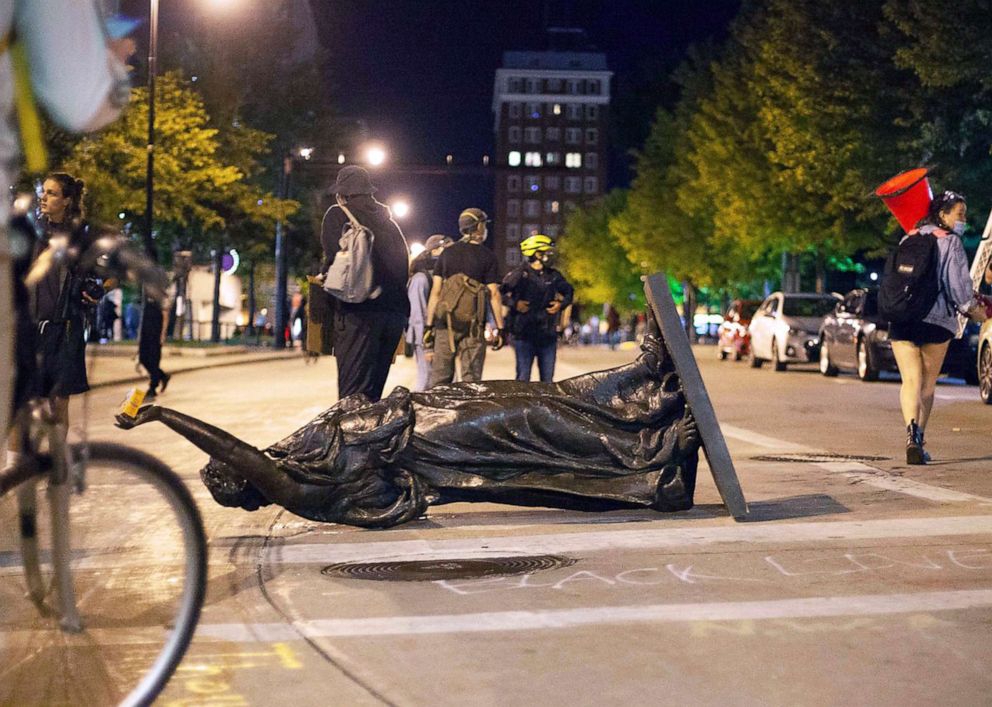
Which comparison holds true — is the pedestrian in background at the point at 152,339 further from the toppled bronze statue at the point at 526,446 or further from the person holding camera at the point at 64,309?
the toppled bronze statue at the point at 526,446

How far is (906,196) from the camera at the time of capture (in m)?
13.0

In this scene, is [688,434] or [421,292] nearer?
[688,434]

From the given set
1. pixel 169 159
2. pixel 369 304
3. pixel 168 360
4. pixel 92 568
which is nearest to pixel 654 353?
pixel 369 304

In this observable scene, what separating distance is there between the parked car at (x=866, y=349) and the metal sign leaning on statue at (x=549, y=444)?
42.0ft

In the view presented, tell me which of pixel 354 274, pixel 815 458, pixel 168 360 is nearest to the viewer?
pixel 354 274

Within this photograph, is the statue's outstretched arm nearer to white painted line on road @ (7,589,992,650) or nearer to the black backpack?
white painted line on road @ (7,589,992,650)

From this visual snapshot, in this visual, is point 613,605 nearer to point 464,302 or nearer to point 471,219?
point 464,302

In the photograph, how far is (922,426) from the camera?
10938 millimetres

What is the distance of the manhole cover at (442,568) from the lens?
6.37m

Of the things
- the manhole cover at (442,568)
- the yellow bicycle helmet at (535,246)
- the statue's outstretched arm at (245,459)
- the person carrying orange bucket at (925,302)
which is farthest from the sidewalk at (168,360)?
the manhole cover at (442,568)

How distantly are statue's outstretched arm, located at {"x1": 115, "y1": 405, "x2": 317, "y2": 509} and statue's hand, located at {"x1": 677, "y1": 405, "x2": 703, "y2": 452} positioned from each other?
185cm

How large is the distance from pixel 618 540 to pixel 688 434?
2.99ft

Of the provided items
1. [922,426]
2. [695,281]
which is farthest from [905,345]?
[695,281]

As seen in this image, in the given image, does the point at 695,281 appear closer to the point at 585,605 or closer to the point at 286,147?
the point at 286,147
